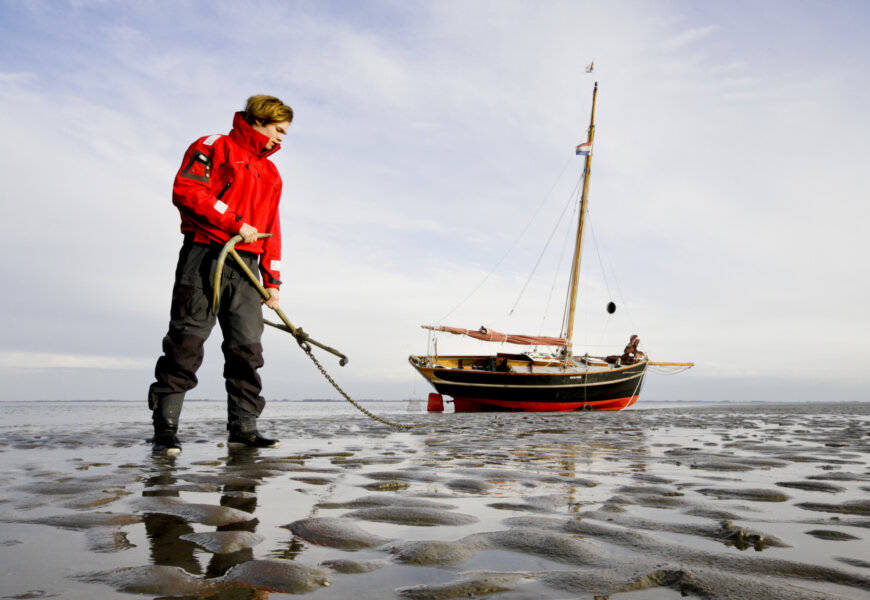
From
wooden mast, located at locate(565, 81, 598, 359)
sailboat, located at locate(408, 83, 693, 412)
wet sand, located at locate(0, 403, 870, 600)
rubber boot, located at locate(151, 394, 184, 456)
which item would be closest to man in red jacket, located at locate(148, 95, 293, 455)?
rubber boot, located at locate(151, 394, 184, 456)

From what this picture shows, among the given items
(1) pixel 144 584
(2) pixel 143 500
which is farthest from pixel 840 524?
(2) pixel 143 500

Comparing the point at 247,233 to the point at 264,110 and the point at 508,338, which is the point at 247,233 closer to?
the point at 264,110

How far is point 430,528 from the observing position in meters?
2.04

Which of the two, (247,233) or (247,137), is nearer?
(247,233)

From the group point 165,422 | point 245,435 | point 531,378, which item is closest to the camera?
point 165,422

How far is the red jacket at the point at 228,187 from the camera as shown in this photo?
14.3 feet

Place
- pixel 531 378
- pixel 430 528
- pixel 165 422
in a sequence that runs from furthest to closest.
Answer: pixel 531 378 < pixel 165 422 < pixel 430 528

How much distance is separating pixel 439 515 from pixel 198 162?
136 inches

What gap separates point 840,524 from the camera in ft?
7.09

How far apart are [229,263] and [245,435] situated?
1462 mm

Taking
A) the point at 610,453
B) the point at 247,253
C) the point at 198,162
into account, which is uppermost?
the point at 198,162

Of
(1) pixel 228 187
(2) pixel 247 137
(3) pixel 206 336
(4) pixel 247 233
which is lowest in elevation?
(3) pixel 206 336

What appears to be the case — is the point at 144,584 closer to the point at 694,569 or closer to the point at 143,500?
the point at 143,500

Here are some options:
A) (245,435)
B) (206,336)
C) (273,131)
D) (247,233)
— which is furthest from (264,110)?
(245,435)
